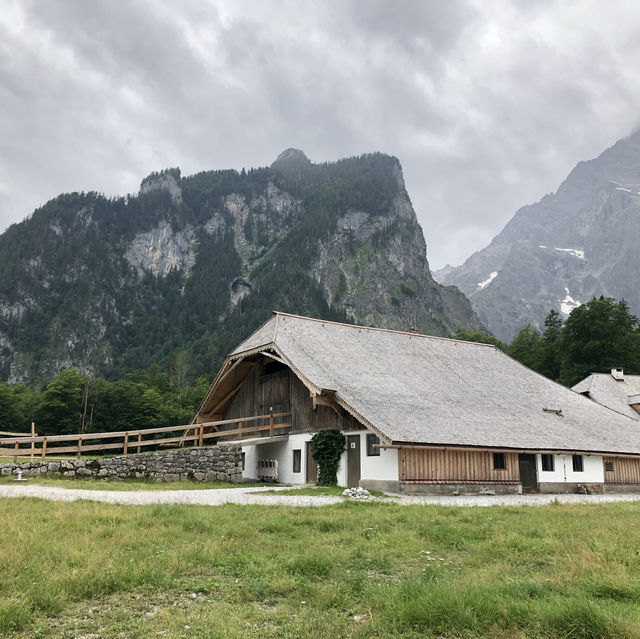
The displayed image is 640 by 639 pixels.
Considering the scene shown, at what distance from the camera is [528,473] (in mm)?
27453

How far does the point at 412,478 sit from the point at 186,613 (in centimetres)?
1747

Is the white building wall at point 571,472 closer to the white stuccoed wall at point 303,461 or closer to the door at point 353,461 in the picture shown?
the white stuccoed wall at point 303,461

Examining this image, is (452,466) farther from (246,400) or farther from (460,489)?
(246,400)

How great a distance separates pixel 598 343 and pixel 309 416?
5092 centimetres

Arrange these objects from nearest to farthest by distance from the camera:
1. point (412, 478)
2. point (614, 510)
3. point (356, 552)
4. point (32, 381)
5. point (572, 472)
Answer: point (356, 552) < point (614, 510) < point (412, 478) < point (572, 472) < point (32, 381)

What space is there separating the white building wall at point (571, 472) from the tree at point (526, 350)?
51.0 meters

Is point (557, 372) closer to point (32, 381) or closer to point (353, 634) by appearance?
point (353, 634)

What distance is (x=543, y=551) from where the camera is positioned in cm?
1012

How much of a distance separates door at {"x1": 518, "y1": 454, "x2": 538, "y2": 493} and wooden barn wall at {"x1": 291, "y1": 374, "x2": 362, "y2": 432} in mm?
8280

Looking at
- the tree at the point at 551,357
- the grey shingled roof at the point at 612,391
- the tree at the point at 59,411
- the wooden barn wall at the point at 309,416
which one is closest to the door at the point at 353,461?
the wooden barn wall at the point at 309,416

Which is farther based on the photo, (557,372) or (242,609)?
(557,372)

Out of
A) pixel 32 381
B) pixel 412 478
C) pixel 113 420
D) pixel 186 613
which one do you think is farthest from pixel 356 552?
pixel 32 381

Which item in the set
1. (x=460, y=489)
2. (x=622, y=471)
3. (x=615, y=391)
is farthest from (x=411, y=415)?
(x=615, y=391)

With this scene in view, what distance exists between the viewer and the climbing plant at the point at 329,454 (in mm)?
26312
